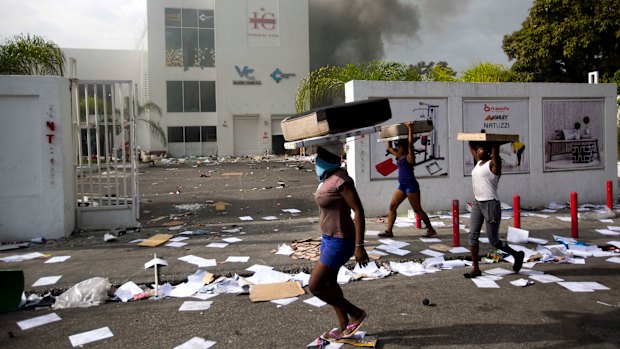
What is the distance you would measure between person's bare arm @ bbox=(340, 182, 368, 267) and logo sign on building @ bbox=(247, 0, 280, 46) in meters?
36.1

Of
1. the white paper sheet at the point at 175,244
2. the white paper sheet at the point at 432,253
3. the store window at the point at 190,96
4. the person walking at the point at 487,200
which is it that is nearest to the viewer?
the person walking at the point at 487,200

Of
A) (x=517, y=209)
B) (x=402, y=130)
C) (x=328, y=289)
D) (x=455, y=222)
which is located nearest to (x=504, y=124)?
(x=517, y=209)

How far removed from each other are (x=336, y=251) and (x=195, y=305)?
1992 millimetres

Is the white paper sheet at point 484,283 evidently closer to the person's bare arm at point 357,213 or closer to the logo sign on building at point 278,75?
the person's bare arm at point 357,213

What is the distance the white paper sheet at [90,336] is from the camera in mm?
4109

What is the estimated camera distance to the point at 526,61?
2678 cm

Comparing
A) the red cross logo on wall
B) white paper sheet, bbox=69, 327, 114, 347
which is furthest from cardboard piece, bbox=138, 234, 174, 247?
the red cross logo on wall

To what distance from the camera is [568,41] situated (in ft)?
81.0

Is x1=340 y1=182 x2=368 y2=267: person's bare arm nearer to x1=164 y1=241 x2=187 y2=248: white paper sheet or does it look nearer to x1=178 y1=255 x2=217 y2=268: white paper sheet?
x1=178 y1=255 x2=217 y2=268: white paper sheet

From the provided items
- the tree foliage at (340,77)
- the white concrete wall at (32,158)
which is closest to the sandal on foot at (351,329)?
the white concrete wall at (32,158)

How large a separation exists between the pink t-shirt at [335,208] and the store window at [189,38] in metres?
36.3

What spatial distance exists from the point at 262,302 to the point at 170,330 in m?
1.05

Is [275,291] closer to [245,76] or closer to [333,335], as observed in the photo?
[333,335]

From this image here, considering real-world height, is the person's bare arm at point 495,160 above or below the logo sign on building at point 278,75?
below
